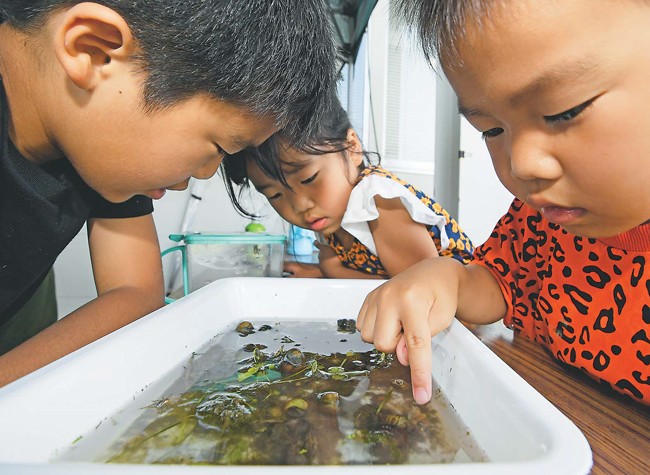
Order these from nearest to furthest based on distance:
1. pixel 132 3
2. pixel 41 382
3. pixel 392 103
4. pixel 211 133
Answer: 1. pixel 41 382
2. pixel 132 3
3. pixel 211 133
4. pixel 392 103

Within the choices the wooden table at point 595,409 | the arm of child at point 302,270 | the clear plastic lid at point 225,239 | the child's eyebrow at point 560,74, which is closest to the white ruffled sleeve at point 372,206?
the clear plastic lid at point 225,239

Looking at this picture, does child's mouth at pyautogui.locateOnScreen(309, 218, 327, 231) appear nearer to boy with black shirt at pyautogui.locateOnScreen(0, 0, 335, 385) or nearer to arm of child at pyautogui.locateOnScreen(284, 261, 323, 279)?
arm of child at pyautogui.locateOnScreen(284, 261, 323, 279)

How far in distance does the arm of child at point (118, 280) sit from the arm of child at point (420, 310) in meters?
0.42

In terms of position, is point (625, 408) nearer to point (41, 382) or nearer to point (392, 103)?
point (41, 382)

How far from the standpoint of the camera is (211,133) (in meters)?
0.57

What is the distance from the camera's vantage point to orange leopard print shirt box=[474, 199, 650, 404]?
473mm

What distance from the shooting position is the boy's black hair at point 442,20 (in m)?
0.35

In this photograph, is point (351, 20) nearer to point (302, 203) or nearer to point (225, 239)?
point (302, 203)

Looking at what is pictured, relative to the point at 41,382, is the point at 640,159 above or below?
above

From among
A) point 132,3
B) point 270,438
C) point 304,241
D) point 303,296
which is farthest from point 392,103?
point 270,438

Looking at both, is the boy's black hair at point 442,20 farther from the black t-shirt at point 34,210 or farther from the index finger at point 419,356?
the black t-shirt at point 34,210

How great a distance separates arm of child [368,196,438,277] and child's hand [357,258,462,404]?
1.75 feet

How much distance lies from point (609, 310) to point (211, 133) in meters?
0.56

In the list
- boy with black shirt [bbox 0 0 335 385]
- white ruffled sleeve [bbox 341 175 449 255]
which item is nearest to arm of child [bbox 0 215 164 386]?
boy with black shirt [bbox 0 0 335 385]
